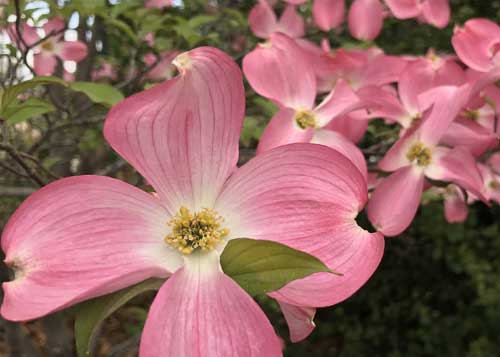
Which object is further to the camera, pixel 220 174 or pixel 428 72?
pixel 428 72

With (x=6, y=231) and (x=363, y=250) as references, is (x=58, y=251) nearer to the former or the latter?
(x=6, y=231)

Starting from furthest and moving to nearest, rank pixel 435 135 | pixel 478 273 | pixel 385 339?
1. pixel 385 339
2. pixel 478 273
3. pixel 435 135

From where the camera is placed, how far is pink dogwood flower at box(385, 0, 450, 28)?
0.85 metres

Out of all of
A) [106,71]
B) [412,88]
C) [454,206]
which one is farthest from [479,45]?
[106,71]

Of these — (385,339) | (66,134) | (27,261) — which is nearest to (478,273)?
(385,339)

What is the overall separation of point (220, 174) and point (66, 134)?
0.97 metres

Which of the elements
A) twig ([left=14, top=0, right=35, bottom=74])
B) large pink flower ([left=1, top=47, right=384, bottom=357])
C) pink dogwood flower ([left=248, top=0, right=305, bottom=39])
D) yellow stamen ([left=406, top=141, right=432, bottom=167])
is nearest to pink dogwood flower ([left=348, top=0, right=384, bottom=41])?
pink dogwood flower ([left=248, top=0, right=305, bottom=39])

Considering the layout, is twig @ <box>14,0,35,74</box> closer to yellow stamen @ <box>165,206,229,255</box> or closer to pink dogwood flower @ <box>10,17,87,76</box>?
pink dogwood flower @ <box>10,17,87,76</box>

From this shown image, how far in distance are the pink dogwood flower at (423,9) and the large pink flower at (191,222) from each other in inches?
21.1

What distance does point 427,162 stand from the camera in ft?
2.02

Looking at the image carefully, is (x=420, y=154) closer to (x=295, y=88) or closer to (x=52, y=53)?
(x=295, y=88)

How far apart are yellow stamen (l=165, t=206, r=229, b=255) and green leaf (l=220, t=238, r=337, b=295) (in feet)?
0.18

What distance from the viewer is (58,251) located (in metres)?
0.36

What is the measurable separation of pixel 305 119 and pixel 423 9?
1.35 feet
